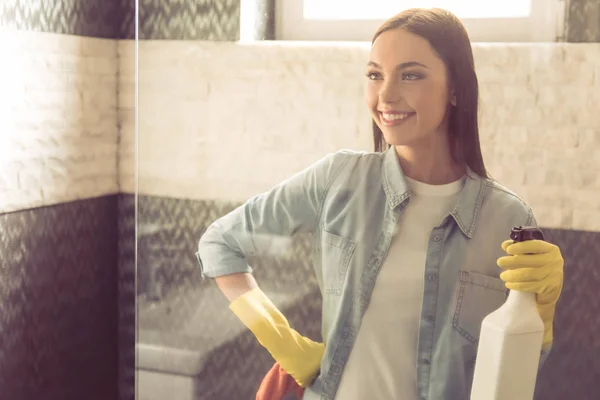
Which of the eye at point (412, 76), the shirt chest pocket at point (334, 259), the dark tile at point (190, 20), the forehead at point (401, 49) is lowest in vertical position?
the shirt chest pocket at point (334, 259)

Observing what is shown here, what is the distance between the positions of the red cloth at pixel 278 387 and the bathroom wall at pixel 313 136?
2 cm

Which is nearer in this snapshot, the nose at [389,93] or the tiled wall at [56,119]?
the nose at [389,93]

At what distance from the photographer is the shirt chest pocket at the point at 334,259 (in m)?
1.23

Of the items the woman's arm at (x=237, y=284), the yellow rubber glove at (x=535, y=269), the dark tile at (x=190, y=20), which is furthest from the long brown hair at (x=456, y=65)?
the woman's arm at (x=237, y=284)

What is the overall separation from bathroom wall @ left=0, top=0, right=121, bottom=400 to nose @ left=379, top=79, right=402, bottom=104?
72cm

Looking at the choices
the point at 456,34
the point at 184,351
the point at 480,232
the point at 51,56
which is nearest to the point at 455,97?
the point at 456,34

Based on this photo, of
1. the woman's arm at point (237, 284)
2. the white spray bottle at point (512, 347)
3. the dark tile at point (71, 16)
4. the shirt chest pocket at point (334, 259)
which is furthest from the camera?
the dark tile at point (71, 16)

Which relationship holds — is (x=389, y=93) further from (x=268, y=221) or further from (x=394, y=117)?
(x=268, y=221)

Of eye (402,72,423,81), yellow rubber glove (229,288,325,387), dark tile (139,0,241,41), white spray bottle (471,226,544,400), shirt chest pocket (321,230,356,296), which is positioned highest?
dark tile (139,0,241,41)

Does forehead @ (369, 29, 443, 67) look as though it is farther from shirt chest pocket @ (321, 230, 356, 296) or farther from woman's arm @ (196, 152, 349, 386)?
shirt chest pocket @ (321, 230, 356, 296)

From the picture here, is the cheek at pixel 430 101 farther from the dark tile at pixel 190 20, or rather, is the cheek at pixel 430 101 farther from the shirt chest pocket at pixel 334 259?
the dark tile at pixel 190 20

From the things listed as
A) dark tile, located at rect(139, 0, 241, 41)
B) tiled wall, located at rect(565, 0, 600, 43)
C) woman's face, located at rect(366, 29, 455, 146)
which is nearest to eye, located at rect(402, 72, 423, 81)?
woman's face, located at rect(366, 29, 455, 146)

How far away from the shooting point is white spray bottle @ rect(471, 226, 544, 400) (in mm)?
1099

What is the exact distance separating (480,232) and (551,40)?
0.97ft
